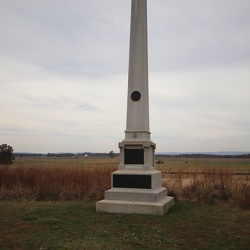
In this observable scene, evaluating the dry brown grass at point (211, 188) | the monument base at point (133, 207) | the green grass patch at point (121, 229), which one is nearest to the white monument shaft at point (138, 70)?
the monument base at point (133, 207)

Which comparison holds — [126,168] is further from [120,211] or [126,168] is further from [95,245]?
[95,245]

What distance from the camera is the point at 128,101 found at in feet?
34.8

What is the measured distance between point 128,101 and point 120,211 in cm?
360

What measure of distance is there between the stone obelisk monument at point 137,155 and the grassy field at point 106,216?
1.52ft

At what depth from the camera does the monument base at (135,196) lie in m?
9.05

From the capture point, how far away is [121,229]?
292 inches

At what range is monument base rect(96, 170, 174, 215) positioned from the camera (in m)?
9.05

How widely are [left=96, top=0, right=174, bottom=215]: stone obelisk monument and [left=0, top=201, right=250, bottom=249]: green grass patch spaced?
44 centimetres

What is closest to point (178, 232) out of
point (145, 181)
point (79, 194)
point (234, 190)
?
point (145, 181)

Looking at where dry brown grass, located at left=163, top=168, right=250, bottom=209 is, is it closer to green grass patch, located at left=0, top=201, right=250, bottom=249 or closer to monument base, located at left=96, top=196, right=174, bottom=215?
green grass patch, located at left=0, top=201, right=250, bottom=249

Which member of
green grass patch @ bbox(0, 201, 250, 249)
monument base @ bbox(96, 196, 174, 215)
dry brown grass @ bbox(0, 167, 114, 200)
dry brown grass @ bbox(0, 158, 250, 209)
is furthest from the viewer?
dry brown grass @ bbox(0, 167, 114, 200)

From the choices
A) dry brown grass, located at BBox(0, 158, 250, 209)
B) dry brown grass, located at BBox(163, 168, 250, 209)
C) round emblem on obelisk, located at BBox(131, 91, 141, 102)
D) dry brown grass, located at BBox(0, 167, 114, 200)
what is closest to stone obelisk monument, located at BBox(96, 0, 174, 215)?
round emblem on obelisk, located at BBox(131, 91, 141, 102)

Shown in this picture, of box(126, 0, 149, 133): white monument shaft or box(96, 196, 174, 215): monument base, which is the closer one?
box(96, 196, 174, 215): monument base

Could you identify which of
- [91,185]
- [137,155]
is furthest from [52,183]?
[137,155]
